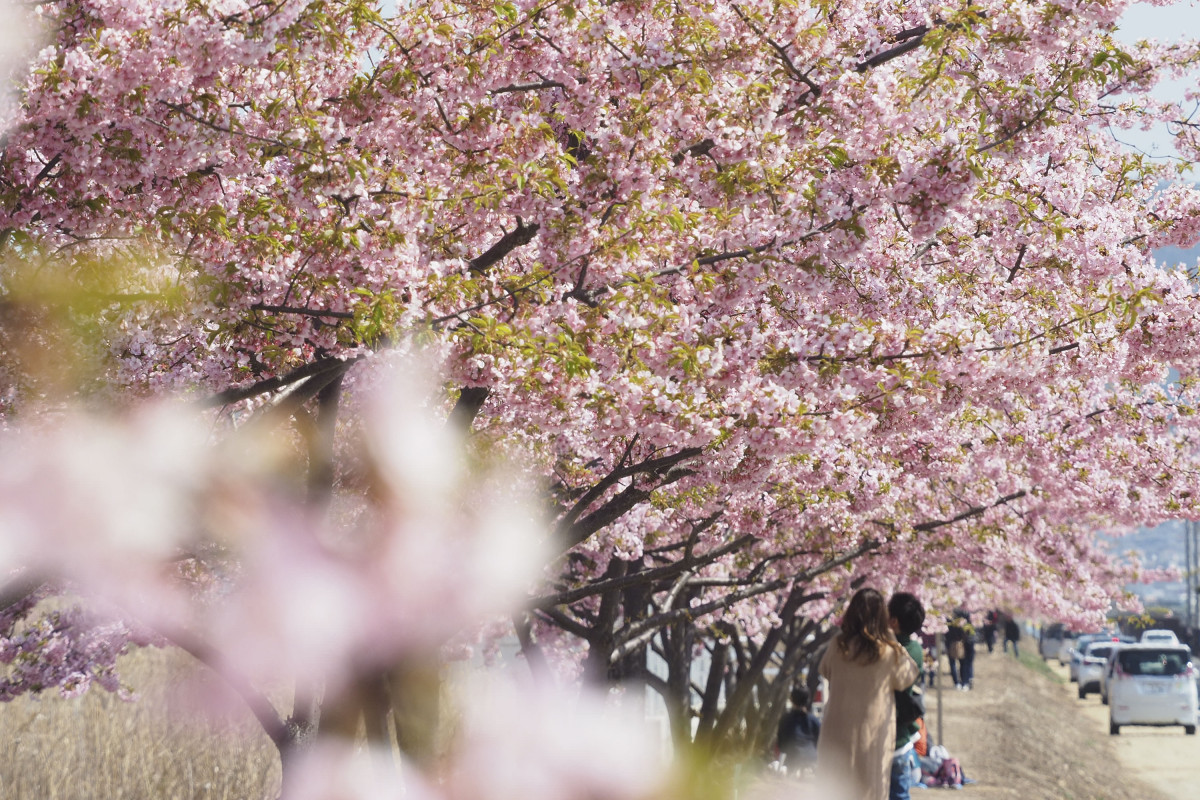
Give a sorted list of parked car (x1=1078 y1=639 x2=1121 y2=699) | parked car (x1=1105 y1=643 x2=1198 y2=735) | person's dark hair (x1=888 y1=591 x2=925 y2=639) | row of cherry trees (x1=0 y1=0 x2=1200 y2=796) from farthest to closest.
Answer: parked car (x1=1078 y1=639 x2=1121 y2=699)
parked car (x1=1105 y1=643 x2=1198 y2=735)
person's dark hair (x1=888 y1=591 x2=925 y2=639)
row of cherry trees (x1=0 y1=0 x2=1200 y2=796)

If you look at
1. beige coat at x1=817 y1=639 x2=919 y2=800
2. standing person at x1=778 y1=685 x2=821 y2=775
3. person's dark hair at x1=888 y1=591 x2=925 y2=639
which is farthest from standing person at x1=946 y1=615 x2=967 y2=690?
beige coat at x1=817 y1=639 x2=919 y2=800

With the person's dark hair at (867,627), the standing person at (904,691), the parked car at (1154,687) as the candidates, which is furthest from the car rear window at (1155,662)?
the person's dark hair at (867,627)

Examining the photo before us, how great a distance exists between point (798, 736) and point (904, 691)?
5.68 metres

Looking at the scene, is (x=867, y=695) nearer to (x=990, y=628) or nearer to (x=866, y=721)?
(x=866, y=721)

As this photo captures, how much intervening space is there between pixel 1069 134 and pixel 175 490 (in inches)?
235

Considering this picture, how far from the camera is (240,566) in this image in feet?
25.8

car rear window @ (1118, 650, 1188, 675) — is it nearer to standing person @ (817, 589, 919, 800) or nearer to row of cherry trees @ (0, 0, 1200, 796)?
row of cherry trees @ (0, 0, 1200, 796)

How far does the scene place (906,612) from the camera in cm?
701

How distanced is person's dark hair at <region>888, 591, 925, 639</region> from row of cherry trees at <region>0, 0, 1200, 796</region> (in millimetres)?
920

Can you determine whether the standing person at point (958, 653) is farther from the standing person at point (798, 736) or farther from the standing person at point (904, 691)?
the standing person at point (904, 691)

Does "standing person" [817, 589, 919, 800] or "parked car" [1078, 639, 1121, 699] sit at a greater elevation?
"standing person" [817, 589, 919, 800]

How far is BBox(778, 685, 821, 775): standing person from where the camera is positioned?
11.9 metres

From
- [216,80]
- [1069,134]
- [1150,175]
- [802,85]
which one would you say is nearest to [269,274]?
[216,80]

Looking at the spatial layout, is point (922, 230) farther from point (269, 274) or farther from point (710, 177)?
point (269, 274)
